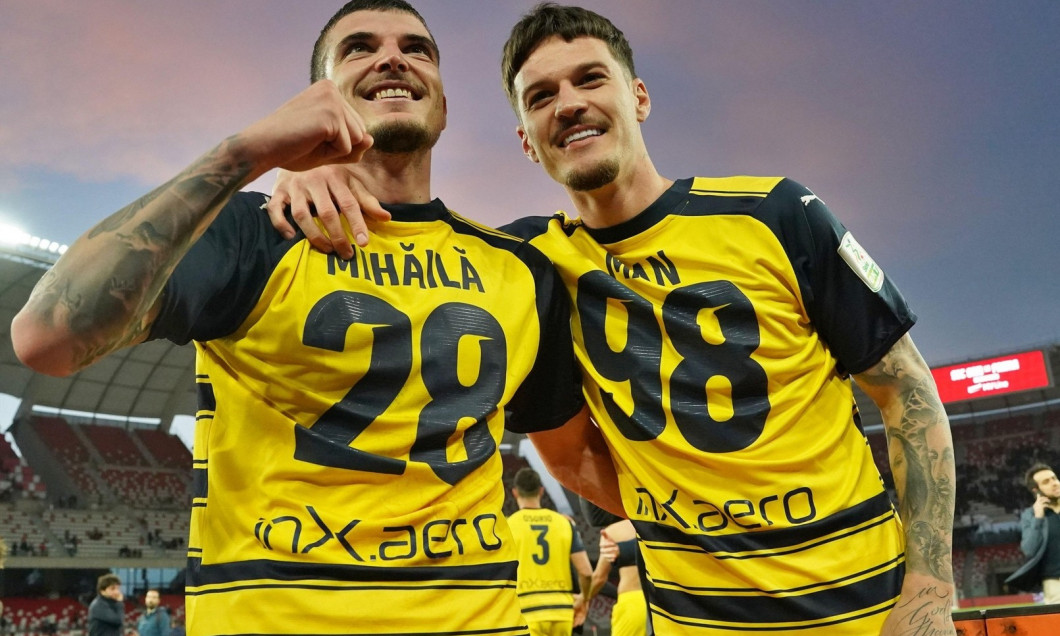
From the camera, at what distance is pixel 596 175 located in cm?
233

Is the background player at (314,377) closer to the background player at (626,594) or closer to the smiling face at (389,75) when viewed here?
the smiling face at (389,75)

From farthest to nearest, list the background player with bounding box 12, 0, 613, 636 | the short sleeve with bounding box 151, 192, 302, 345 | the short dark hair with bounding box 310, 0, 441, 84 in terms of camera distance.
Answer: the short dark hair with bounding box 310, 0, 441, 84 < the short sleeve with bounding box 151, 192, 302, 345 < the background player with bounding box 12, 0, 613, 636

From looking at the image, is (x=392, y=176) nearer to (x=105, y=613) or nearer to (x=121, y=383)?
(x=105, y=613)

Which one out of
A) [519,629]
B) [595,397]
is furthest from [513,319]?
[519,629]

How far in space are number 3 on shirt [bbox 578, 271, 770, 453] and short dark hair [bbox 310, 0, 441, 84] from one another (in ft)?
3.12

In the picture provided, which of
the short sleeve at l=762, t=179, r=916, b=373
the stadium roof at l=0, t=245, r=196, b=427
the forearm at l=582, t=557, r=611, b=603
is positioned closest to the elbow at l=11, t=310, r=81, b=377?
the short sleeve at l=762, t=179, r=916, b=373

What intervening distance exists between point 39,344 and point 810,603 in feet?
5.81

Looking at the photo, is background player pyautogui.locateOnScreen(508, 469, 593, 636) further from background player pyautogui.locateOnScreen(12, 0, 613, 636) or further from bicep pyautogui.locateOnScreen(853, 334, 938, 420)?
background player pyautogui.locateOnScreen(12, 0, 613, 636)

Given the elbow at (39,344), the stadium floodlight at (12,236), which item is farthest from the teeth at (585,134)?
the stadium floodlight at (12,236)

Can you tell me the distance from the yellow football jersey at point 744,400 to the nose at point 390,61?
2.20 feet

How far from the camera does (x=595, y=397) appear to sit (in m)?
2.36

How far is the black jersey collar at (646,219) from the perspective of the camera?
7.80ft

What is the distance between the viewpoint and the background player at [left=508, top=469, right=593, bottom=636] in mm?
7301

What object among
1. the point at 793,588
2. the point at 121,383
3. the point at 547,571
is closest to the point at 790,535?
the point at 793,588
